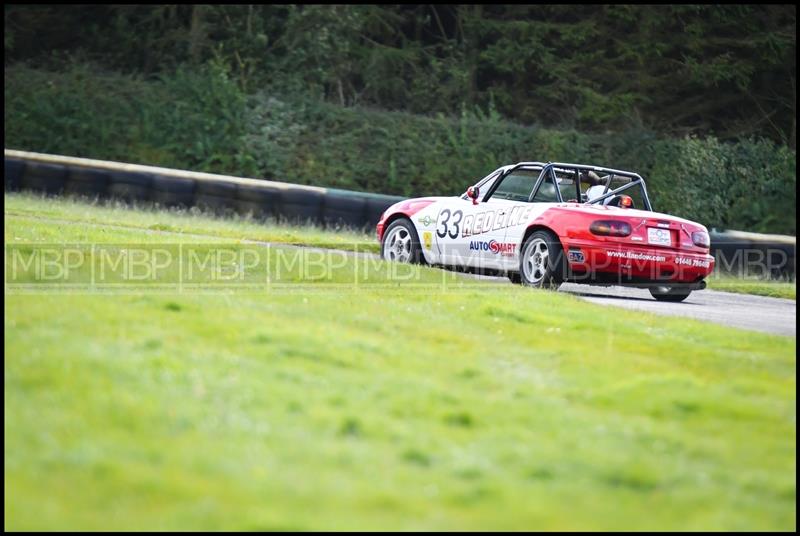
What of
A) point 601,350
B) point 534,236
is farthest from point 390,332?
point 534,236

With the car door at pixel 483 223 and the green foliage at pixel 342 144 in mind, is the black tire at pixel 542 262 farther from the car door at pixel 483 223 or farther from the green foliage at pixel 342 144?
the green foliage at pixel 342 144

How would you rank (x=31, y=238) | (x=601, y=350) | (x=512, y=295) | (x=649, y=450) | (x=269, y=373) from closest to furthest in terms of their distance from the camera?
1. (x=649, y=450)
2. (x=269, y=373)
3. (x=601, y=350)
4. (x=512, y=295)
5. (x=31, y=238)

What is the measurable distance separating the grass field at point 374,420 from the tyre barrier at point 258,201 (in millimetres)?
11623

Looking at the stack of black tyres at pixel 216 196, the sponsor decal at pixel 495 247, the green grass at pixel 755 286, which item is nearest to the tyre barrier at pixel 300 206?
the stack of black tyres at pixel 216 196

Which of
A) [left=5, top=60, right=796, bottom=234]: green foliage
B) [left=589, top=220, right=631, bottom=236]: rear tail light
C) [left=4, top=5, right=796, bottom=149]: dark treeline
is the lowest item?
[left=589, top=220, right=631, bottom=236]: rear tail light

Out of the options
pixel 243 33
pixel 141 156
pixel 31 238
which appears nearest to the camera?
pixel 31 238

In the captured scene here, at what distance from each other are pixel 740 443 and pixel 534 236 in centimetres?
679

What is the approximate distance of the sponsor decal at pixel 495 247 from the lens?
13.4 m

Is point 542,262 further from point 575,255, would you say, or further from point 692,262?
point 692,262

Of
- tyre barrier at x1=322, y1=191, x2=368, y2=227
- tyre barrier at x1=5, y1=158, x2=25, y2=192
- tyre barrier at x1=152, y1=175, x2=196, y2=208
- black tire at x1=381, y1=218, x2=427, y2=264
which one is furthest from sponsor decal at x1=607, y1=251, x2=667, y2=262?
tyre barrier at x1=5, y1=158, x2=25, y2=192

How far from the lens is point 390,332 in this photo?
29.7 ft

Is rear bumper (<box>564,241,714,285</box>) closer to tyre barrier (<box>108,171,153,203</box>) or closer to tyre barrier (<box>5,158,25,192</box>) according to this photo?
tyre barrier (<box>108,171,153,203</box>)

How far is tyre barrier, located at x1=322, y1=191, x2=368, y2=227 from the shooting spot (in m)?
20.9

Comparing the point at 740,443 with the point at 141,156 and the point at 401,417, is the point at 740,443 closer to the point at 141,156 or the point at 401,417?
the point at 401,417
